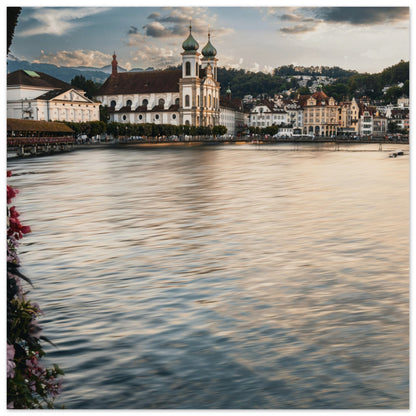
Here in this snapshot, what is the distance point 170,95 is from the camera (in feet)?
468

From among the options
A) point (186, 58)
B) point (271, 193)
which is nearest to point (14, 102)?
point (186, 58)

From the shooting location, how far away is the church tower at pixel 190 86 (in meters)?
136

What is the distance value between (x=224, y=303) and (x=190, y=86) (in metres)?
132

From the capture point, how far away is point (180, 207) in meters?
21.0

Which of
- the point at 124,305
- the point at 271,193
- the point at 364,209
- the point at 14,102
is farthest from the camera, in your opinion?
the point at 14,102

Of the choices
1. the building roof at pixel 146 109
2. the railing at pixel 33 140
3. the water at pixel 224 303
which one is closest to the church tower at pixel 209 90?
the building roof at pixel 146 109

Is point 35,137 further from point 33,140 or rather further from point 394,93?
point 394,93

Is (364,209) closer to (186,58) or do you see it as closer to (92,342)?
(92,342)

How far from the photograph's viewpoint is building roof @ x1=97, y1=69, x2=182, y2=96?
464ft

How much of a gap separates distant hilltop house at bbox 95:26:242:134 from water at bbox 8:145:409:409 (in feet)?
391

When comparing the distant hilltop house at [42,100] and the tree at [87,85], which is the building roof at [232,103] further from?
the distant hilltop house at [42,100]

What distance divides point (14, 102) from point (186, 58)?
47.8m

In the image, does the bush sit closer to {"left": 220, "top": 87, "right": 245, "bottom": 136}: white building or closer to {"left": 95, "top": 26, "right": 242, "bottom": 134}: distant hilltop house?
{"left": 95, "top": 26, "right": 242, "bottom": 134}: distant hilltop house

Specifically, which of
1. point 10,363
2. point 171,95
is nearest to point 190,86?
point 171,95
